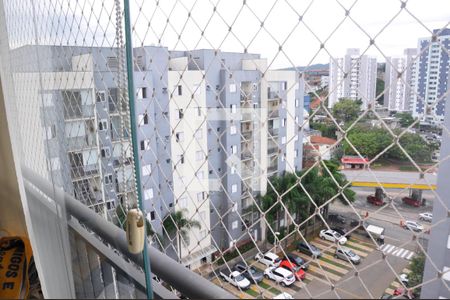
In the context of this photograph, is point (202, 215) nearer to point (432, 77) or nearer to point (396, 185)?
point (396, 185)

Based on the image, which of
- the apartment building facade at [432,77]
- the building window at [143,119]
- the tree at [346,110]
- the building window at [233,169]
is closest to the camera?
the apartment building facade at [432,77]

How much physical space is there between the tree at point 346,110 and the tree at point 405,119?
0.08 meters

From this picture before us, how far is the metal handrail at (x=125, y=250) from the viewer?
62cm

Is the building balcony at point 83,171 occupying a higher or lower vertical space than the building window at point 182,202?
higher

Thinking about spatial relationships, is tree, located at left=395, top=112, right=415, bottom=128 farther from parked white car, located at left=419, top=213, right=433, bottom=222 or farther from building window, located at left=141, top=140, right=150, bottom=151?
building window, located at left=141, top=140, right=150, bottom=151

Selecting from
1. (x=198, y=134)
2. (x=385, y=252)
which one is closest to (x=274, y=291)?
(x=385, y=252)

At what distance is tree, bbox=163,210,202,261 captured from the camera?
1.10 meters

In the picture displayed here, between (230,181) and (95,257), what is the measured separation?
1.42 feet

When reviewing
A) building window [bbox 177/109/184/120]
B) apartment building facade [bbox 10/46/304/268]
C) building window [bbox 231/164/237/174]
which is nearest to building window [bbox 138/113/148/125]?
apartment building facade [bbox 10/46/304/268]

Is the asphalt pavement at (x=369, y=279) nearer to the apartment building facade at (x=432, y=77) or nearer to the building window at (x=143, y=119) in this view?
the apartment building facade at (x=432, y=77)

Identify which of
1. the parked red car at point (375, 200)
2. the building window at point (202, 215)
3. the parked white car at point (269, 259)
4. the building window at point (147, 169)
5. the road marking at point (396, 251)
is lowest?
the parked white car at point (269, 259)

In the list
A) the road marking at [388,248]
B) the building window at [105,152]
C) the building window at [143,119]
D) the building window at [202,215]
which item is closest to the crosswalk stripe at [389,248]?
the road marking at [388,248]

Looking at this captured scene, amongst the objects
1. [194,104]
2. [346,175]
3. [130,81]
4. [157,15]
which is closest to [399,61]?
[346,175]

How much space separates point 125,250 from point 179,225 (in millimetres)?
457
